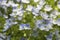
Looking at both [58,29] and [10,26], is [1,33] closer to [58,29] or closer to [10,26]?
[10,26]

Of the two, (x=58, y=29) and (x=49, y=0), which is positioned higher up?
(x=49, y=0)

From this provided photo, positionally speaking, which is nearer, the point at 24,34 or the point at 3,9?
the point at 24,34

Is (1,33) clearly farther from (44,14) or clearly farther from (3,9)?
(44,14)

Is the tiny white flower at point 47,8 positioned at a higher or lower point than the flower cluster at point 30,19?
higher

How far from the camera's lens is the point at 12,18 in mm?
1508

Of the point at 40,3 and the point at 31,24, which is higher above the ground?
the point at 40,3

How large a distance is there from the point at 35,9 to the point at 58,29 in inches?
7.3

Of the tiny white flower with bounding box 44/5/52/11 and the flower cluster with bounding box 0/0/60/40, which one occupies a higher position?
the tiny white flower with bounding box 44/5/52/11

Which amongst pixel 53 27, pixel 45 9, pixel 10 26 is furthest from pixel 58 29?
pixel 10 26

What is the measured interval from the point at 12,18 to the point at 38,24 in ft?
0.56

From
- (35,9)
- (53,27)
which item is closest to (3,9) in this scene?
(35,9)

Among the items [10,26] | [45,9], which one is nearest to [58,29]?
[45,9]

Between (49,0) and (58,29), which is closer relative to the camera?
(58,29)

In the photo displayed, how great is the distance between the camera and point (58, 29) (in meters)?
1.44
